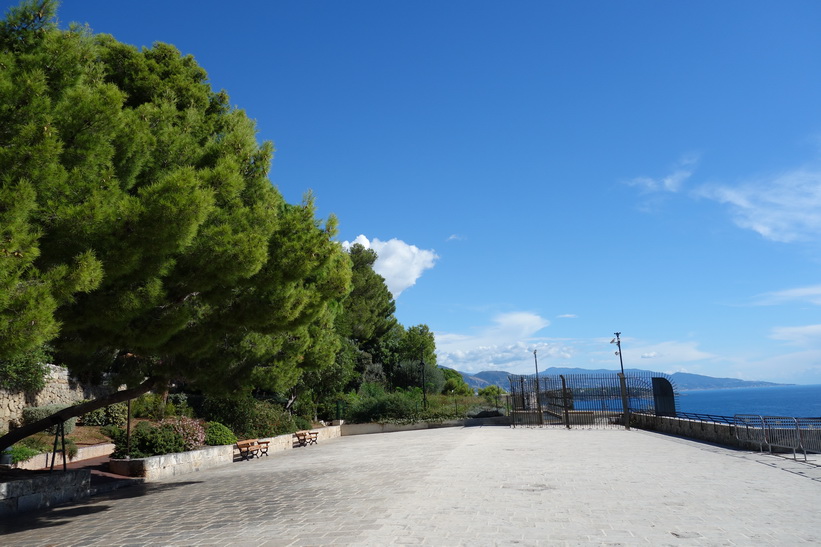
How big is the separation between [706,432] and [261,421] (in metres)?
15.2

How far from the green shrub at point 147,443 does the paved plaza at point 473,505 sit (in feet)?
3.66

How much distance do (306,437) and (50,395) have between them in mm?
9036

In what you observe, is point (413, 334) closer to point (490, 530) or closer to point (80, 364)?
point (80, 364)

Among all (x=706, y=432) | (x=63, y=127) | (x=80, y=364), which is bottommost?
(x=706, y=432)

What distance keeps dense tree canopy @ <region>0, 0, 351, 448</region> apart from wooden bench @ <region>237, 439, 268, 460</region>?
647 cm

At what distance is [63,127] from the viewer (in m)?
6.79

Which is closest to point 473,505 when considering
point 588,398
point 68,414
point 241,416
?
point 68,414

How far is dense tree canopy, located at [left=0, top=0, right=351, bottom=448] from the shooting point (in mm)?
6293

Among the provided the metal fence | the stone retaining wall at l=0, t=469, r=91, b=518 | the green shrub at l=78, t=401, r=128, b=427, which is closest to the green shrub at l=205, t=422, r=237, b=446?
the green shrub at l=78, t=401, r=128, b=427

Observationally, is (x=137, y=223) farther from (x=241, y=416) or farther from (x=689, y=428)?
(x=689, y=428)

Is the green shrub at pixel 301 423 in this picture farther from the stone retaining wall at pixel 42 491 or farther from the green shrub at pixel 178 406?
Answer: the stone retaining wall at pixel 42 491

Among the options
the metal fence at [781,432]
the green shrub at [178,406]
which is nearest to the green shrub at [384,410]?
the green shrub at [178,406]

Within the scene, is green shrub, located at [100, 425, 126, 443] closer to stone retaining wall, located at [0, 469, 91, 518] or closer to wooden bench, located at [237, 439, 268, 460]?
wooden bench, located at [237, 439, 268, 460]

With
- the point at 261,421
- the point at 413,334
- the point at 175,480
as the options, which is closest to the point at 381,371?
the point at 413,334
